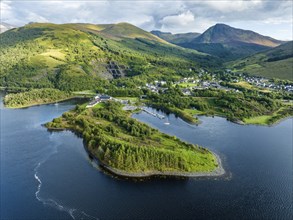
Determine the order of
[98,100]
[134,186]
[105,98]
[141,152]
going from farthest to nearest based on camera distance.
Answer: [105,98] → [98,100] → [141,152] → [134,186]

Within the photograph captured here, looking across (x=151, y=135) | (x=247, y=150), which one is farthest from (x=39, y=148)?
(x=247, y=150)

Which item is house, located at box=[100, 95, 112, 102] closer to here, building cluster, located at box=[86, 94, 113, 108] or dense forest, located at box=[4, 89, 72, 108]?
building cluster, located at box=[86, 94, 113, 108]

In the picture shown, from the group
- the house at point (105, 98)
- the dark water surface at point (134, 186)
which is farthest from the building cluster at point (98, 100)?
the dark water surface at point (134, 186)

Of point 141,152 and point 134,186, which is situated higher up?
point 141,152

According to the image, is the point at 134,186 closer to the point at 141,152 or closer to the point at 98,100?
the point at 141,152

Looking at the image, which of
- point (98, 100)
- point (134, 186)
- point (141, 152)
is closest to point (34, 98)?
point (98, 100)

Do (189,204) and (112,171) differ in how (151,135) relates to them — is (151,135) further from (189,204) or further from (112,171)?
(189,204)

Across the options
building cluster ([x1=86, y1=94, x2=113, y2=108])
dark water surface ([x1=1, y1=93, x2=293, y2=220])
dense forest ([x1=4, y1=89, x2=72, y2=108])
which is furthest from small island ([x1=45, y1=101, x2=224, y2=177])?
dense forest ([x1=4, y1=89, x2=72, y2=108])
